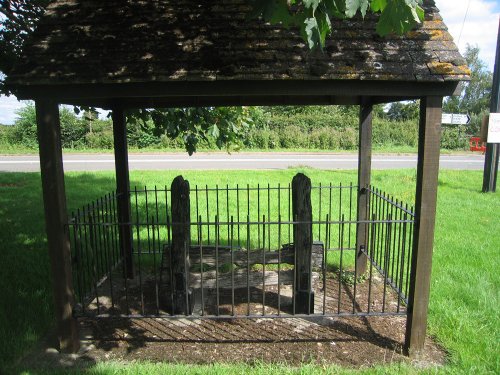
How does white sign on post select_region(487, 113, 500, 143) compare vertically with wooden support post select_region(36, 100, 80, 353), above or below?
above

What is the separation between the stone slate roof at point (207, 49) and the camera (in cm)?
351

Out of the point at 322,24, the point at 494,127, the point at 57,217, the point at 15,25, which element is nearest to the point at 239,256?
the point at 57,217

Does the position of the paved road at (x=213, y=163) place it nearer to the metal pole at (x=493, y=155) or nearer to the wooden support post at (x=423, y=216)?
the metal pole at (x=493, y=155)

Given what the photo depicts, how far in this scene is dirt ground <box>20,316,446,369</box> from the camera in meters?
3.83

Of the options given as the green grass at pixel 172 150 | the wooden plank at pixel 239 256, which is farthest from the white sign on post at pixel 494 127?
the green grass at pixel 172 150

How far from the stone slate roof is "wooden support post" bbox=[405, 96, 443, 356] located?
1.22ft

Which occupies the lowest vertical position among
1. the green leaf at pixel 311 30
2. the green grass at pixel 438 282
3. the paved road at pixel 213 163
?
the green grass at pixel 438 282

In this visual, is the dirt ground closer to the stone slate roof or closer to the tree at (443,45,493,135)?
the stone slate roof

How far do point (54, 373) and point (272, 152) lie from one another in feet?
65.8

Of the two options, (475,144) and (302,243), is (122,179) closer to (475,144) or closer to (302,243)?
(302,243)

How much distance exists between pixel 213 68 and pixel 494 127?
412 inches

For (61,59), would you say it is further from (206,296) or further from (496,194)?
(496,194)

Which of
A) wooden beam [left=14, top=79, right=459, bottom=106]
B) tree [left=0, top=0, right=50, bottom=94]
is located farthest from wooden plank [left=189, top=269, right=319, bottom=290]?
tree [left=0, top=0, right=50, bottom=94]

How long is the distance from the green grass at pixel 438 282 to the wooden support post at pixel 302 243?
108cm
